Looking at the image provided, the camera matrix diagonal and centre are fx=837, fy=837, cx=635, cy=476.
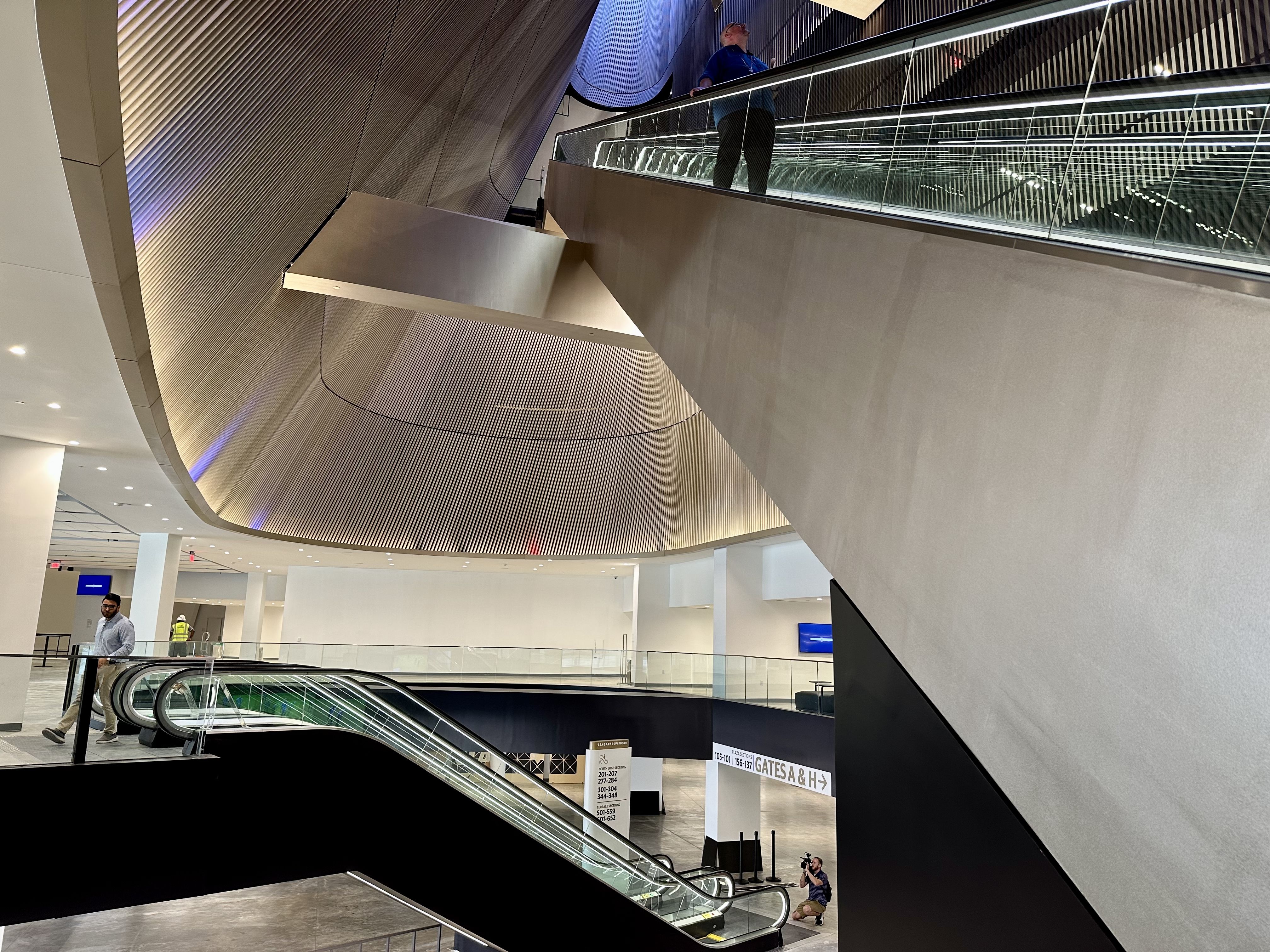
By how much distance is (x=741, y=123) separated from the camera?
18.2 feet

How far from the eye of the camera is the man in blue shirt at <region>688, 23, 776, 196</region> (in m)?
5.09

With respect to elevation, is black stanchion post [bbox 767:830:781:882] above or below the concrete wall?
below

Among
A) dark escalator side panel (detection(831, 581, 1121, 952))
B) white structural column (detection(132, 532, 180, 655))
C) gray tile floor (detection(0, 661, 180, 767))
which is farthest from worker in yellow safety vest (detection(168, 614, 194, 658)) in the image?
dark escalator side panel (detection(831, 581, 1121, 952))

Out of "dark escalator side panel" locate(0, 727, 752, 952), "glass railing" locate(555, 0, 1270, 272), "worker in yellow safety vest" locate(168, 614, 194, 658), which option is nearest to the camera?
"glass railing" locate(555, 0, 1270, 272)

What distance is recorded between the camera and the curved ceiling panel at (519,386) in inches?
643

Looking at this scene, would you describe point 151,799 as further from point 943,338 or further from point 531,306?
point 531,306

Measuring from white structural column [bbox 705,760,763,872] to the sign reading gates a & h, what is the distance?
1.36 ft

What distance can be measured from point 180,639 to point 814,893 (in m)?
12.2

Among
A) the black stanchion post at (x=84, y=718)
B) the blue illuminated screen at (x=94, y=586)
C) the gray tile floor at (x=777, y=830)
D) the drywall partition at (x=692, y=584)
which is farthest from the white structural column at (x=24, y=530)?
the blue illuminated screen at (x=94, y=586)

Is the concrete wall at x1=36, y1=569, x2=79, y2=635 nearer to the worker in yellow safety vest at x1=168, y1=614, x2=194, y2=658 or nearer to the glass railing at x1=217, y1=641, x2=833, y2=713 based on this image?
the worker in yellow safety vest at x1=168, y1=614, x2=194, y2=658

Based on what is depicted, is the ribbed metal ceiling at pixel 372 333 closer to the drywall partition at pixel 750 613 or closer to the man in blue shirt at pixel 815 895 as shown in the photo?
the drywall partition at pixel 750 613

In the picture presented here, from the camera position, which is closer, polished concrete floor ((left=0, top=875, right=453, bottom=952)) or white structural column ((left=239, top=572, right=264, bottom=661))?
polished concrete floor ((left=0, top=875, right=453, bottom=952))

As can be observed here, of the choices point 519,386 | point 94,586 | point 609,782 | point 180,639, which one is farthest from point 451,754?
point 94,586

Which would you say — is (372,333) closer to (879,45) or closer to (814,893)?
(814,893)
